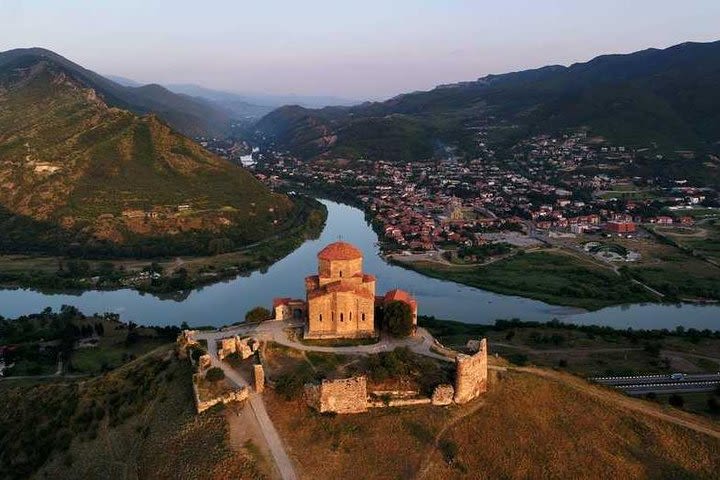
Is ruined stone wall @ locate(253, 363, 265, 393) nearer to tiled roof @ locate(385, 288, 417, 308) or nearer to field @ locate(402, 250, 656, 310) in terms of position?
tiled roof @ locate(385, 288, 417, 308)

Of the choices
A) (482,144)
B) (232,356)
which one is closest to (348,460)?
(232,356)

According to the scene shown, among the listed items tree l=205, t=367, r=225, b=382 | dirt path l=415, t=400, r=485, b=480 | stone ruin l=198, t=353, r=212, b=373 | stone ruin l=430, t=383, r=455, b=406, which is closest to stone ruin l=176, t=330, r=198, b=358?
stone ruin l=198, t=353, r=212, b=373

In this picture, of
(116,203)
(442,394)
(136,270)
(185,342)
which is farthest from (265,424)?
(116,203)

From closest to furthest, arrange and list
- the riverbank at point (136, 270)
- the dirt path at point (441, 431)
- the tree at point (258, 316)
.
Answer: the dirt path at point (441, 431)
the tree at point (258, 316)
the riverbank at point (136, 270)

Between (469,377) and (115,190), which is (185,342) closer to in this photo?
(469,377)

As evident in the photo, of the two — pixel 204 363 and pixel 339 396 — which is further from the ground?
pixel 339 396

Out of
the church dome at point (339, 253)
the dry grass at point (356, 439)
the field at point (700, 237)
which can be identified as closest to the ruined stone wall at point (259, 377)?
the dry grass at point (356, 439)

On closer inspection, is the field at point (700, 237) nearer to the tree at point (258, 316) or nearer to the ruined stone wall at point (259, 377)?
the tree at point (258, 316)
